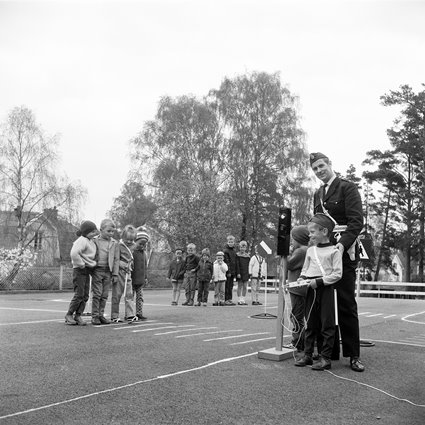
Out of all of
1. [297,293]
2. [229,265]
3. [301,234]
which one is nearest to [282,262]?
[297,293]

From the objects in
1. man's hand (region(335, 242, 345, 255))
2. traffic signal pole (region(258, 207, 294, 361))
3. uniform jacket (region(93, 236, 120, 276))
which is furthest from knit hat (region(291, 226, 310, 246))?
uniform jacket (region(93, 236, 120, 276))

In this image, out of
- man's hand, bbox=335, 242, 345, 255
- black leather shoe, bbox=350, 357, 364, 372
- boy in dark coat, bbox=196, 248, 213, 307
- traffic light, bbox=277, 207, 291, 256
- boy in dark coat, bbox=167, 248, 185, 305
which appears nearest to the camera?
black leather shoe, bbox=350, 357, 364, 372

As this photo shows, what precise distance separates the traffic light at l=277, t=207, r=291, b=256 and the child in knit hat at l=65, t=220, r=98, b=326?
433 cm

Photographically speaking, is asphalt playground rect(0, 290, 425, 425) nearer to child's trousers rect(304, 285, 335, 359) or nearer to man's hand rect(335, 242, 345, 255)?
child's trousers rect(304, 285, 335, 359)

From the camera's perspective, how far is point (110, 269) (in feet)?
33.1

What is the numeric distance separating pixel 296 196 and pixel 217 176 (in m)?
6.16

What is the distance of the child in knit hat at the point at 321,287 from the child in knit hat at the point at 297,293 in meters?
0.39

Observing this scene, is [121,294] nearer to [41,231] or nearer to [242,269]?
[242,269]

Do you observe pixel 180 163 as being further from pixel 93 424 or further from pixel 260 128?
pixel 93 424

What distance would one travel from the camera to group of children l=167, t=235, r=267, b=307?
16719 millimetres

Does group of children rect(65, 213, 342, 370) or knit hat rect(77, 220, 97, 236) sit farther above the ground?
knit hat rect(77, 220, 97, 236)

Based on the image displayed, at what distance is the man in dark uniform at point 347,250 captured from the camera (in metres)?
5.86

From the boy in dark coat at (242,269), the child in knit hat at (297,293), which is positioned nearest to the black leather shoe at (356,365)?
the child in knit hat at (297,293)

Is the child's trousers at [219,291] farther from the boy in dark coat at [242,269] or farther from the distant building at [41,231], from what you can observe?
the distant building at [41,231]
